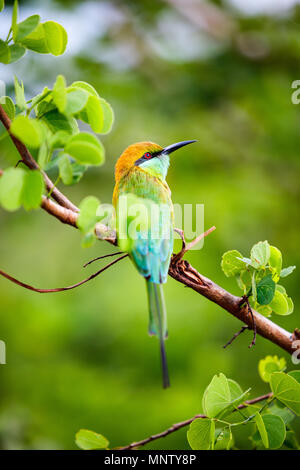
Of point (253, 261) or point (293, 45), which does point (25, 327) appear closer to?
point (253, 261)

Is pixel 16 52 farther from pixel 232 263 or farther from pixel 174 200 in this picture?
pixel 174 200

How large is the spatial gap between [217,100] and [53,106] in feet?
10.8

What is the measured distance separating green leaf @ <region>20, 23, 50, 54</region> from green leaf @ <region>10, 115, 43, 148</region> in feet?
0.82

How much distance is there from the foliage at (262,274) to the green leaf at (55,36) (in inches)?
22.9

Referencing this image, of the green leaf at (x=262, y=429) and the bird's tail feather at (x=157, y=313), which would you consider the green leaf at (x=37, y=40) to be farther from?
the green leaf at (x=262, y=429)

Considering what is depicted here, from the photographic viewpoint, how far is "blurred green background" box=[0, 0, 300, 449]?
273 cm

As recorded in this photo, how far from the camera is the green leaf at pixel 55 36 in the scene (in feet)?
3.13

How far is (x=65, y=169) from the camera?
36.1 inches

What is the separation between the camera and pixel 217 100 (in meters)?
4.02

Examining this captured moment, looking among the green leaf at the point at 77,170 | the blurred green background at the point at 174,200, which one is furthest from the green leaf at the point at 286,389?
the blurred green background at the point at 174,200

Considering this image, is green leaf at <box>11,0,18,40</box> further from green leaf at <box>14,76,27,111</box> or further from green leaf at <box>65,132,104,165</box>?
green leaf at <box>65,132,104,165</box>

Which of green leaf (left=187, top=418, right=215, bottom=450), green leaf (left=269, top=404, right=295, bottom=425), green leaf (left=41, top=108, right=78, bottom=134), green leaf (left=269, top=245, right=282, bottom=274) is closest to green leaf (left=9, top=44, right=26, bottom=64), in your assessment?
green leaf (left=41, top=108, right=78, bottom=134)
